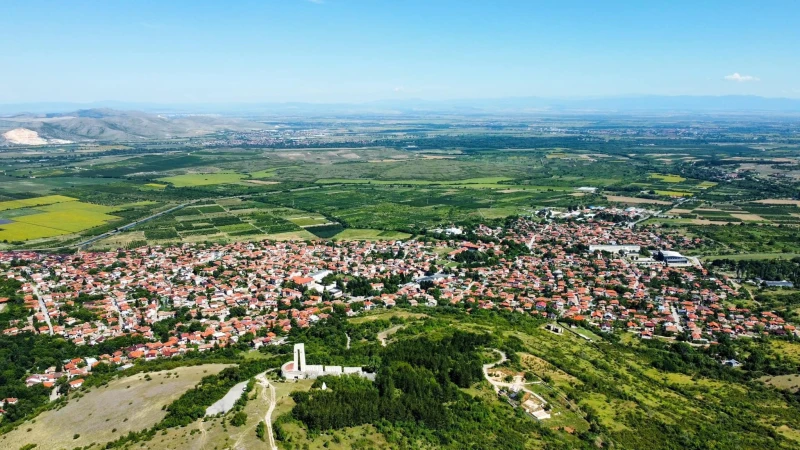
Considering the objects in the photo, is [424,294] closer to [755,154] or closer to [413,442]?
[413,442]

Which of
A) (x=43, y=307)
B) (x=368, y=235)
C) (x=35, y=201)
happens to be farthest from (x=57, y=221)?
(x=368, y=235)

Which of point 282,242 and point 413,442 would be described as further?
point 282,242

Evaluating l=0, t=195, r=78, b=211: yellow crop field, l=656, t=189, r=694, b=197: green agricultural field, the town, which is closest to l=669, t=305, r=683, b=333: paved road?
the town

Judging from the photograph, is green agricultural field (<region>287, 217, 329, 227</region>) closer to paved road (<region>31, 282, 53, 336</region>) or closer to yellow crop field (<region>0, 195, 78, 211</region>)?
paved road (<region>31, 282, 53, 336</region>)

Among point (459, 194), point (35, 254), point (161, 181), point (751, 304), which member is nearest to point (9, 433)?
point (35, 254)

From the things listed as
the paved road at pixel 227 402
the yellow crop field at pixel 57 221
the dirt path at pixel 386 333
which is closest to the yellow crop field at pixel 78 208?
the yellow crop field at pixel 57 221

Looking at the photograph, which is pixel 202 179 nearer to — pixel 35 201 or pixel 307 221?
pixel 35 201
